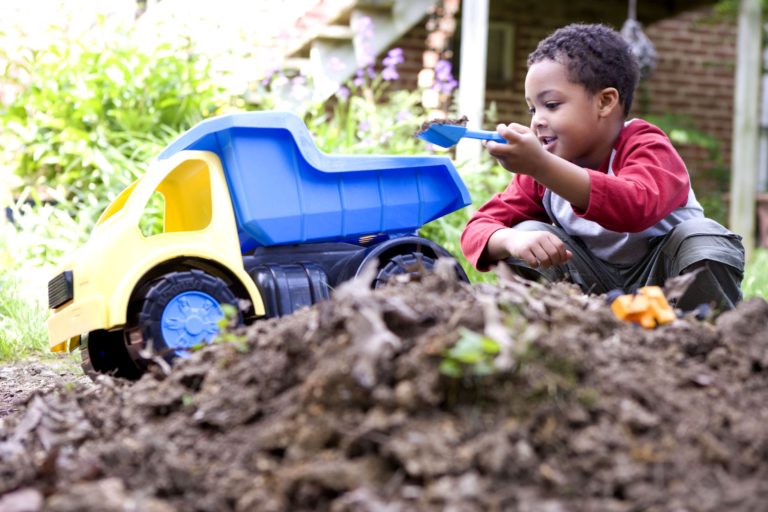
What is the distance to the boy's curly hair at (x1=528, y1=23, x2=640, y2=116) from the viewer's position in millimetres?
2666

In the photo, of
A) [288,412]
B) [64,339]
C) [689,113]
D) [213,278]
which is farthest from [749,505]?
[689,113]

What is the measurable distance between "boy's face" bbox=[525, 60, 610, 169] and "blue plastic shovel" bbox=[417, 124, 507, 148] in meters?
0.25

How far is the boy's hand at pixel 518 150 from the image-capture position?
2.18m

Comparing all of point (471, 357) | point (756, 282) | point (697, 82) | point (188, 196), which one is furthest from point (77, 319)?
point (697, 82)

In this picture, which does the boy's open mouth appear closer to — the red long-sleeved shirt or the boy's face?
the boy's face

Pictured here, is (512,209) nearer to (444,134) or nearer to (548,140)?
(548,140)

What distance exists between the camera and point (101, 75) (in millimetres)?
4496

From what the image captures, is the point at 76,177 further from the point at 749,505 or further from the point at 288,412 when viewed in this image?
the point at 749,505

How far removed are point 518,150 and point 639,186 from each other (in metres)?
0.41

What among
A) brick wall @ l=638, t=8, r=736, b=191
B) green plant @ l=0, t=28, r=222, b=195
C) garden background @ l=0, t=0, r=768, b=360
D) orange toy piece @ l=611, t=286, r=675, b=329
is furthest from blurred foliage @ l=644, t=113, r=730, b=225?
orange toy piece @ l=611, t=286, r=675, b=329

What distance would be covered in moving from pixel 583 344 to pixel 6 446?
919 mm

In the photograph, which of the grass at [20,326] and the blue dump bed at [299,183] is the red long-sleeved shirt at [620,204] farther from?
the grass at [20,326]

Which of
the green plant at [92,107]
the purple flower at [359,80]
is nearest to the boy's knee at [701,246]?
the green plant at [92,107]

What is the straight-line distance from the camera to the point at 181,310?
6.99ft
